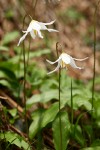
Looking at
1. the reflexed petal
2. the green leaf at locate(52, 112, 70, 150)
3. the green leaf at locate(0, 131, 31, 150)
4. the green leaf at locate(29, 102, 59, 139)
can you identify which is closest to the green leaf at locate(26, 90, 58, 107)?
the green leaf at locate(29, 102, 59, 139)

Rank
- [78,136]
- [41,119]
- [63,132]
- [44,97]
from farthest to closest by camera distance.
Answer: [44,97], [41,119], [78,136], [63,132]

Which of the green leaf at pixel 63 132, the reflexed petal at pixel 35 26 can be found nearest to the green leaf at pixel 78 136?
the green leaf at pixel 63 132

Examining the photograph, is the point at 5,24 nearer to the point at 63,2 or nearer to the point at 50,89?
the point at 50,89

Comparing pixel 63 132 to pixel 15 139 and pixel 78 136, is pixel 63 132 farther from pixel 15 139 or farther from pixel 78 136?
pixel 15 139

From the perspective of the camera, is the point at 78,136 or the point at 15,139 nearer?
the point at 15,139

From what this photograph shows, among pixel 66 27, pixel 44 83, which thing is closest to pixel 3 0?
pixel 66 27

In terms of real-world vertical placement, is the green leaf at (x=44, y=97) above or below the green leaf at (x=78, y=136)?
above

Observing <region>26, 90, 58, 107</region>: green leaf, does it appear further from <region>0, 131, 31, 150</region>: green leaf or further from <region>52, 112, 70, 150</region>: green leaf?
<region>0, 131, 31, 150</region>: green leaf

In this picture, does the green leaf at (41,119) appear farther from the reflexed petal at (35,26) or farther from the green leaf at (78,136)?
the reflexed petal at (35,26)

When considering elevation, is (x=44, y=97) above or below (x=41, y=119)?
above

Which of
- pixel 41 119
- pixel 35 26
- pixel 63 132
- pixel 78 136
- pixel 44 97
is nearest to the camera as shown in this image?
pixel 35 26

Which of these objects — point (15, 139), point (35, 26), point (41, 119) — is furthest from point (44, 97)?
point (35, 26)
